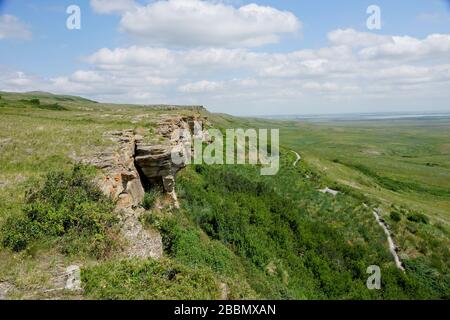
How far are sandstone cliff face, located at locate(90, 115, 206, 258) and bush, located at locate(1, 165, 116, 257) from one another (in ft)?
3.22

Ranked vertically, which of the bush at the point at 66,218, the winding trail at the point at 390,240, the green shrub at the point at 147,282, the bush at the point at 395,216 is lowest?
the winding trail at the point at 390,240

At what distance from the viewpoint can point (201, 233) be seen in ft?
76.2

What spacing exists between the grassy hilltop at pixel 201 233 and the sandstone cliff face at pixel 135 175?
2.58 ft

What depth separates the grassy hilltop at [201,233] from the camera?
1048 centimetres

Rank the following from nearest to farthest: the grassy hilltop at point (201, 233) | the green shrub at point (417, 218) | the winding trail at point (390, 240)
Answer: the grassy hilltop at point (201, 233) < the winding trail at point (390, 240) < the green shrub at point (417, 218)

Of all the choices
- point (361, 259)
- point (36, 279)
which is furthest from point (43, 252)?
point (361, 259)

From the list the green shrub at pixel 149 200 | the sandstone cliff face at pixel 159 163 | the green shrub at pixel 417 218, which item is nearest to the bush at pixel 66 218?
the green shrub at pixel 149 200

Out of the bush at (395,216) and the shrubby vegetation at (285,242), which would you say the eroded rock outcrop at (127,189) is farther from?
the bush at (395,216)

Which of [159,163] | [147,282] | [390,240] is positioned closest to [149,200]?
[159,163]

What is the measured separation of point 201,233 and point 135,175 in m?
6.46

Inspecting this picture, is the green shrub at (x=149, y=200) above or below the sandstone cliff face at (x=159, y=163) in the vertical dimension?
below

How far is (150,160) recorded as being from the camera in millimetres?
21688
